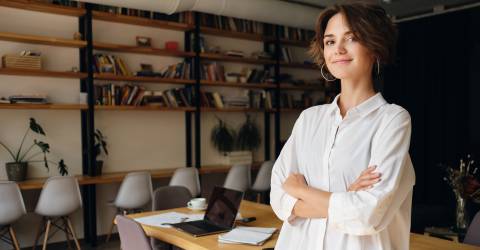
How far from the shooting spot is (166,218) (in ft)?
9.66

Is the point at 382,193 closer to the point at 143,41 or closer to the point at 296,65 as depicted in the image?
the point at 143,41

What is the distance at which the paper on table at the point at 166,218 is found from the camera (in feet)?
9.25

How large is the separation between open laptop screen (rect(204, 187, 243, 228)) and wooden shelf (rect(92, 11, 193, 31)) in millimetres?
3372

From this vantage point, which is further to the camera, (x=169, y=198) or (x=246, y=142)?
(x=246, y=142)

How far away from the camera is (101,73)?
537 cm

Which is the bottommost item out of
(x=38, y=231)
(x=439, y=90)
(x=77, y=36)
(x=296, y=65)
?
(x=38, y=231)

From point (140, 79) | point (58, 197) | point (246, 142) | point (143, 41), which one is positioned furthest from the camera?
point (246, 142)

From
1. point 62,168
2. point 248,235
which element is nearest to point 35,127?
point 62,168

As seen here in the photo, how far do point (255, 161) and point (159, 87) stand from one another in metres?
1.98

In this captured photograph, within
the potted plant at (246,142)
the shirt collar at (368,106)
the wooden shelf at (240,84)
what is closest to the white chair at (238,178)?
the potted plant at (246,142)

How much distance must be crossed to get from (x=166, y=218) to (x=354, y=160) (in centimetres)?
199

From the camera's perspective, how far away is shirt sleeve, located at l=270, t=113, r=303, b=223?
130cm

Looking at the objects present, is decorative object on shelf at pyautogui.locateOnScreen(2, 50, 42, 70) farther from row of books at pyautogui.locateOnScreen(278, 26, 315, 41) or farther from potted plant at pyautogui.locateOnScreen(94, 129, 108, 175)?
row of books at pyautogui.locateOnScreen(278, 26, 315, 41)

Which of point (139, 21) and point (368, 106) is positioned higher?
point (139, 21)
